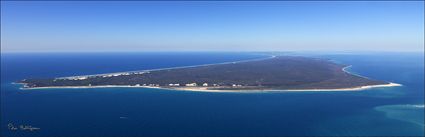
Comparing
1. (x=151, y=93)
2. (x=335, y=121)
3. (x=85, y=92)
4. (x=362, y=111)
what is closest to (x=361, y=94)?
(x=362, y=111)

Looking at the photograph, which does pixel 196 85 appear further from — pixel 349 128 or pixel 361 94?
pixel 349 128

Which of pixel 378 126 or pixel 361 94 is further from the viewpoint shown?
pixel 361 94

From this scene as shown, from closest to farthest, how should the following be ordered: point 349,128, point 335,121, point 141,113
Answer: point 349,128 → point 335,121 → point 141,113

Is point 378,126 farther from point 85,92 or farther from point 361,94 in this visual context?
point 85,92

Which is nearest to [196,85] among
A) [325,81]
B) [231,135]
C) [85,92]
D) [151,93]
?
[151,93]

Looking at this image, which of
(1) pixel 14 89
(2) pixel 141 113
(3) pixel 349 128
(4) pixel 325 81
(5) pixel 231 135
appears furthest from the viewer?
(4) pixel 325 81
